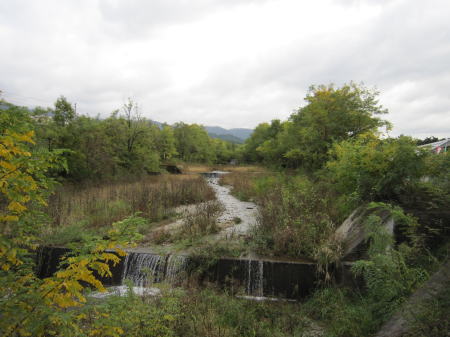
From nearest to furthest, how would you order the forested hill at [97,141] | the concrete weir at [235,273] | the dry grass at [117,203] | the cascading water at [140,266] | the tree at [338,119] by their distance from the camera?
the concrete weir at [235,273] → the cascading water at [140,266] → the dry grass at [117,203] → the tree at [338,119] → the forested hill at [97,141]

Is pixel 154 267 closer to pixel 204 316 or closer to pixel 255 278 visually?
pixel 255 278

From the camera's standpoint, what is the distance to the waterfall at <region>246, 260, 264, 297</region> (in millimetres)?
5566

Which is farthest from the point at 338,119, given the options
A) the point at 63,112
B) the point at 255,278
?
the point at 63,112

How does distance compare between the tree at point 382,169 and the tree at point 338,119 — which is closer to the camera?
the tree at point 382,169

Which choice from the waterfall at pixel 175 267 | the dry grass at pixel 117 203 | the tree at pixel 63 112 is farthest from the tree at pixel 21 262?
the tree at pixel 63 112

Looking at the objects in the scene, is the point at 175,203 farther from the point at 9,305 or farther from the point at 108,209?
the point at 9,305

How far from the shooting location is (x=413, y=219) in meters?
4.51

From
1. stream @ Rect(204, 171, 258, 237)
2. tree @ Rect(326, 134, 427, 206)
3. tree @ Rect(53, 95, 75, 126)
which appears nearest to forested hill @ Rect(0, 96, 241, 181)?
tree @ Rect(53, 95, 75, 126)

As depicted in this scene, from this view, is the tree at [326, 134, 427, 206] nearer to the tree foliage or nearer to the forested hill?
the tree foliage

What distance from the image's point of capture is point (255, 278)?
5.70 metres

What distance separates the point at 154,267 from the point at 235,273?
6.56 feet

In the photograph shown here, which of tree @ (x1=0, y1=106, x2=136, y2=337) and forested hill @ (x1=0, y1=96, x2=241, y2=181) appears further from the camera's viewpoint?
forested hill @ (x1=0, y1=96, x2=241, y2=181)

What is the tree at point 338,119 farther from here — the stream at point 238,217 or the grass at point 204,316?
the grass at point 204,316

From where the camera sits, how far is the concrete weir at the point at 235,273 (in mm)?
5426
